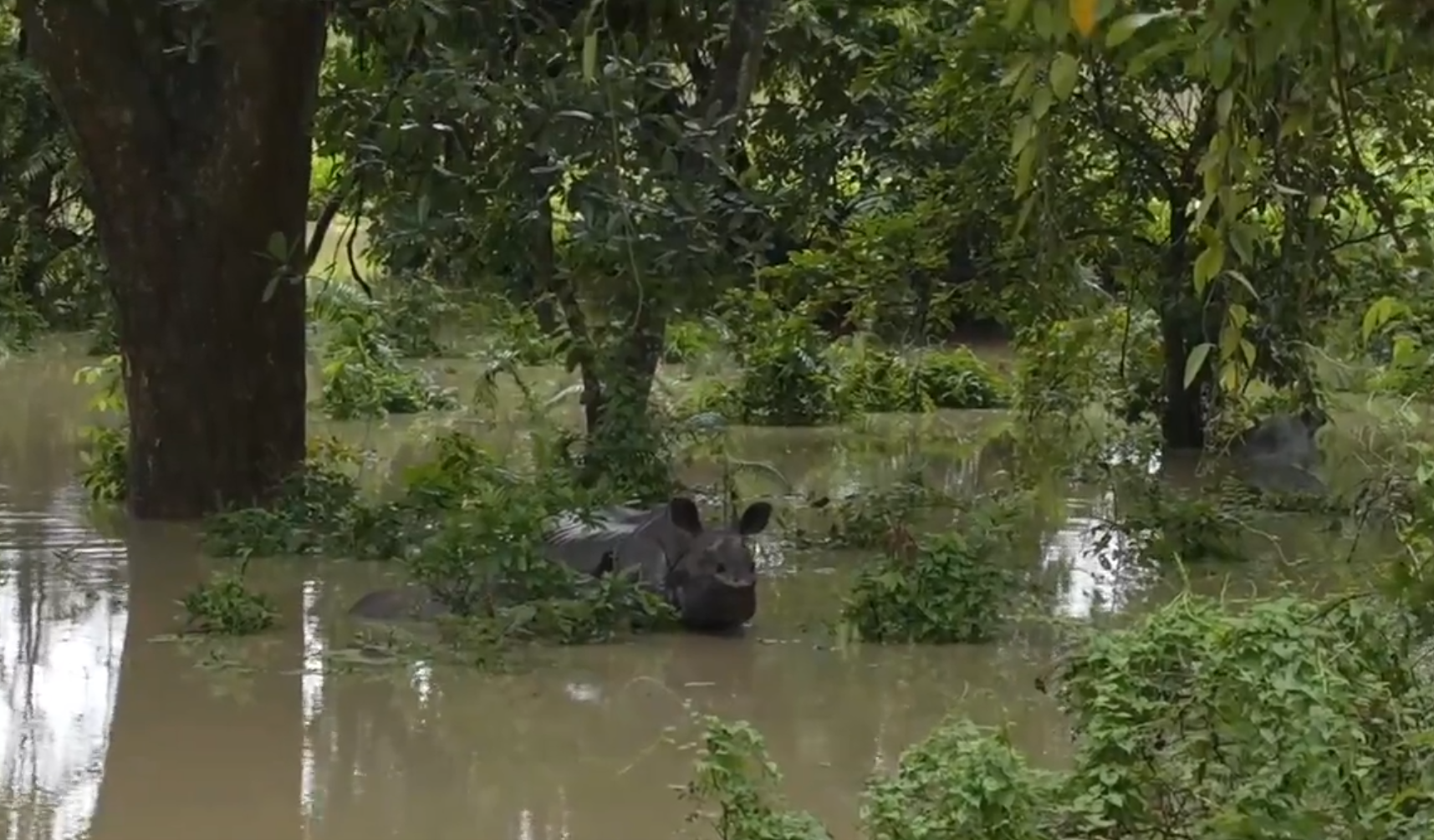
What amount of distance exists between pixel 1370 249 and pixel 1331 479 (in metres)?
1.25

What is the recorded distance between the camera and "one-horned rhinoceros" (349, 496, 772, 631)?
7.88m

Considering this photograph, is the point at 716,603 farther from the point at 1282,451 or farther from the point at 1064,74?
the point at 1282,451

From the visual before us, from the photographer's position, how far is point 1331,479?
12008 mm

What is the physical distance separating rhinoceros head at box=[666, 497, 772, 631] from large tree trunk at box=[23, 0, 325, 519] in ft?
9.21

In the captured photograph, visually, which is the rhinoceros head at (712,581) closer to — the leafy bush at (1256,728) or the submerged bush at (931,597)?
the submerged bush at (931,597)

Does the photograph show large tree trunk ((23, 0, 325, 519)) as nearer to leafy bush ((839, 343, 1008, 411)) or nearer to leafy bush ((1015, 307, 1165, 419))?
leafy bush ((1015, 307, 1165, 419))

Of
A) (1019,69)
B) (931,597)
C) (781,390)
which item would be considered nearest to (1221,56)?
(1019,69)

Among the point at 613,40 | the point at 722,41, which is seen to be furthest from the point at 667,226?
the point at 722,41

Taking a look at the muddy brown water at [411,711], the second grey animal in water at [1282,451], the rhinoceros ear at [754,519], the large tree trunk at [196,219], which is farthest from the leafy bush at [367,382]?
the rhinoceros ear at [754,519]

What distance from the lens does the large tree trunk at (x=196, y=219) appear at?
9.95 m

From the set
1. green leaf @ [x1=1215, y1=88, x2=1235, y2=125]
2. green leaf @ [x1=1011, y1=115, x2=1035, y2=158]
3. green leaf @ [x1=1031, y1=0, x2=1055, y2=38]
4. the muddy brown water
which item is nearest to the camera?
green leaf @ [x1=1031, y1=0, x2=1055, y2=38]

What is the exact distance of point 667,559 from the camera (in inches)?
320

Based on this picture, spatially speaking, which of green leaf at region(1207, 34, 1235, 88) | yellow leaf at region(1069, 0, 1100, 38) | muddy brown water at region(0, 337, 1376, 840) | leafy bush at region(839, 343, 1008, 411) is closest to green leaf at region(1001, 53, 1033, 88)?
Answer: green leaf at region(1207, 34, 1235, 88)

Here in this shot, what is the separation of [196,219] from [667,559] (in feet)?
11.0
